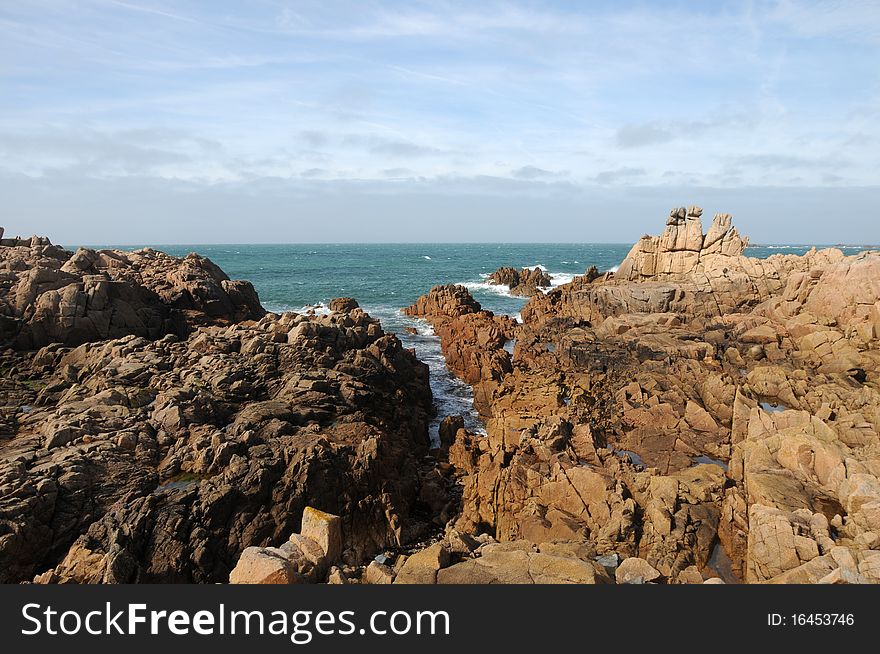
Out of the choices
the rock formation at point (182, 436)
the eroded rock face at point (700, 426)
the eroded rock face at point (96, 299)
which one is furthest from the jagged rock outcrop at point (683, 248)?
the eroded rock face at point (96, 299)

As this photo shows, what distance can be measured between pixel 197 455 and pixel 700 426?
1927 cm

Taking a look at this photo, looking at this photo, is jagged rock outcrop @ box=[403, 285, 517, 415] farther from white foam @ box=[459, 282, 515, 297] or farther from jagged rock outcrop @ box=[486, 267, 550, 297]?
white foam @ box=[459, 282, 515, 297]

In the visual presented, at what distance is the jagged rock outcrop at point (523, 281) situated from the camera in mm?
69812

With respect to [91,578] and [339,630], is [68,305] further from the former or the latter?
[339,630]

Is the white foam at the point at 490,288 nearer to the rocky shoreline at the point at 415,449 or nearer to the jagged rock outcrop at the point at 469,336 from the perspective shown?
the jagged rock outcrop at the point at 469,336

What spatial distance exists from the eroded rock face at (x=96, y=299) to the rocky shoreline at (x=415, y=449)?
0.50 feet

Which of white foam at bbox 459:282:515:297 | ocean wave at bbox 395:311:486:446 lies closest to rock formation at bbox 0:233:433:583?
ocean wave at bbox 395:311:486:446

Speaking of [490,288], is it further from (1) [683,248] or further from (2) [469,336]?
(2) [469,336]

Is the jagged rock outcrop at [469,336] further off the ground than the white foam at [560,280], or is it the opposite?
the white foam at [560,280]

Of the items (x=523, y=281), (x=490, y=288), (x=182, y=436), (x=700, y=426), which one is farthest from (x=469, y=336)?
(x=490, y=288)

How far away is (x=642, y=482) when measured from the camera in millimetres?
15164

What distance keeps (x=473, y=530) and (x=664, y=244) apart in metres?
39.5

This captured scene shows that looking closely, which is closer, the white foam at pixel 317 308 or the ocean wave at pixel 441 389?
the ocean wave at pixel 441 389

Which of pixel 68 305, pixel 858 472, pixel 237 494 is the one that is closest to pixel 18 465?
pixel 237 494
